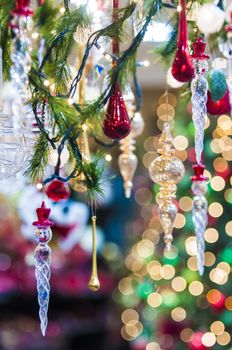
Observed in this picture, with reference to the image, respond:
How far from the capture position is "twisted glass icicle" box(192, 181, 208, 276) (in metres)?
1.32

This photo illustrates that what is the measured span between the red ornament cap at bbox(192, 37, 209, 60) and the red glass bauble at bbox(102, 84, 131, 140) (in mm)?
135

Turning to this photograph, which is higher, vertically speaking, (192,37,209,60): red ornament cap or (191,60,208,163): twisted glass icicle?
(192,37,209,60): red ornament cap

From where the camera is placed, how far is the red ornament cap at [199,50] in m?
1.34

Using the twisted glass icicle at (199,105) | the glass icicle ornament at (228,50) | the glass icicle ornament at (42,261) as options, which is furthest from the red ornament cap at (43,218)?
the glass icicle ornament at (228,50)

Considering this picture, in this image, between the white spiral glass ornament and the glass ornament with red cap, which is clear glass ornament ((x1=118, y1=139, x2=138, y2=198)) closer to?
the glass ornament with red cap

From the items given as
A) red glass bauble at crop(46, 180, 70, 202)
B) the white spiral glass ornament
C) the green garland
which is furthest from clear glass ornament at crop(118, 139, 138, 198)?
the white spiral glass ornament

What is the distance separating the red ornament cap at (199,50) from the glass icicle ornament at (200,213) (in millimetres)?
176

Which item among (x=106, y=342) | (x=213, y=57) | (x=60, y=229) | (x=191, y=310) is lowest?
(x=106, y=342)

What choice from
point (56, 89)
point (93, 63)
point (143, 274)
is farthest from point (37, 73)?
point (143, 274)

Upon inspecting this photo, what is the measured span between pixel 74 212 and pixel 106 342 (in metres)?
1.02

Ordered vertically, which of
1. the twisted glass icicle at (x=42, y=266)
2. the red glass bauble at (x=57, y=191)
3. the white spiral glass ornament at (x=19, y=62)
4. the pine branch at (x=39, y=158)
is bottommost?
the twisted glass icicle at (x=42, y=266)

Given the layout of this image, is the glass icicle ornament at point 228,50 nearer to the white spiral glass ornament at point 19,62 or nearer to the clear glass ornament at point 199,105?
the clear glass ornament at point 199,105

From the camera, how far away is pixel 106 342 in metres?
4.67

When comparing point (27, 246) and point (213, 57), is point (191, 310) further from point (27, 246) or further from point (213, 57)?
point (213, 57)
